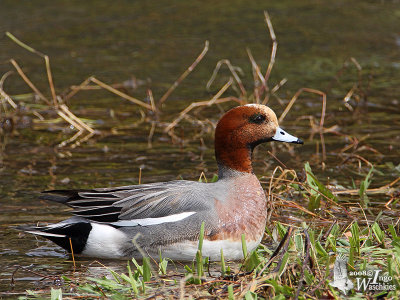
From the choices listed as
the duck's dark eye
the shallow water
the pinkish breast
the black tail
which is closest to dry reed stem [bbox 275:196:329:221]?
the shallow water

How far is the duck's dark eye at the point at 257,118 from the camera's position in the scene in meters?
5.46

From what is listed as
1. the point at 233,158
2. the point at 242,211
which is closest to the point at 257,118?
the point at 233,158

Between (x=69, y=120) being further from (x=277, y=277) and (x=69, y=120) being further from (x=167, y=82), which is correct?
(x=277, y=277)

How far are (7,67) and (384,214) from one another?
6592 mm

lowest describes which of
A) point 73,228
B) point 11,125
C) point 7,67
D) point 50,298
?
point 50,298

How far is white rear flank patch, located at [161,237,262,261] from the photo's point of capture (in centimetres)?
504

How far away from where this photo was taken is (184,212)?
520 centimetres

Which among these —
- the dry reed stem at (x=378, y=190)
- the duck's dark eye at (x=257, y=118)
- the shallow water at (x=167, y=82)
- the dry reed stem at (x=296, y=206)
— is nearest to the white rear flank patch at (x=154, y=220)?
the shallow water at (x=167, y=82)

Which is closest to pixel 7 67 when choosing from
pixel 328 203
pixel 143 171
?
pixel 143 171

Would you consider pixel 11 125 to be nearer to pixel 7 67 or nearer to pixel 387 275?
pixel 7 67

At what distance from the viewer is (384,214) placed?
5906mm

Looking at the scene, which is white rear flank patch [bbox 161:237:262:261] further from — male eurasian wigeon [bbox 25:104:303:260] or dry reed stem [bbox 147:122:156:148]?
dry reed stem [bbox 147:122:156:148]

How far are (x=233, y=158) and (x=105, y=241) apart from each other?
1090mm

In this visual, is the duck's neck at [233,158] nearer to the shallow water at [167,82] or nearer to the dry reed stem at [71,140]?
the shallow water at [167,82]
